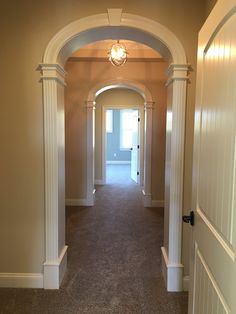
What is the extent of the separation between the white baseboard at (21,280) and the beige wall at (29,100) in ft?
0.17

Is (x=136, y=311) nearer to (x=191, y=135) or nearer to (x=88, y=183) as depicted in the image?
(x=191, y=135)

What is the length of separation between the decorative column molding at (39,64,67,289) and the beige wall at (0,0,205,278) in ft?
0.20

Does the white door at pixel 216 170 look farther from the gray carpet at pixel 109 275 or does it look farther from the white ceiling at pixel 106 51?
the white ceiling at pixel 106 51

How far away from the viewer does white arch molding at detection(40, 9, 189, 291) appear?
86.7 inches

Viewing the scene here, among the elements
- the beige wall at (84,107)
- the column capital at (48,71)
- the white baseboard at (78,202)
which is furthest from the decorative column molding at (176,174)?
the white baseboard at (78,202)

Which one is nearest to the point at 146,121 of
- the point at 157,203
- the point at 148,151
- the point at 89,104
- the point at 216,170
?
the point at 148,151

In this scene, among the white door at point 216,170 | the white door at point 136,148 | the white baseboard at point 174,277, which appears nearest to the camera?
the white door at point 216,170

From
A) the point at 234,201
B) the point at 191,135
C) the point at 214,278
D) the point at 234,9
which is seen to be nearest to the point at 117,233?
the point at 191,135

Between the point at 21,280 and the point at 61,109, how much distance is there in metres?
1.62

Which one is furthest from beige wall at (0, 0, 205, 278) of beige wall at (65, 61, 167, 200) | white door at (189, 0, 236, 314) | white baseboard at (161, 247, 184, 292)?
beige wall at (65, 61, 167, 200)

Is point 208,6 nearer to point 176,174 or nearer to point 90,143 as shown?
point 176,174

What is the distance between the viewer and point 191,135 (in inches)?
90.7

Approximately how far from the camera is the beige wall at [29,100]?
88.0 inches

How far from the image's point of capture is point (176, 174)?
7.59 feet
